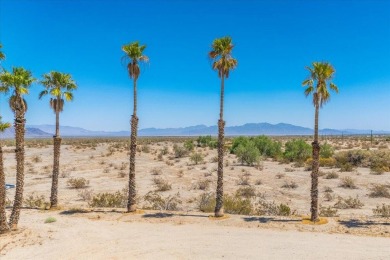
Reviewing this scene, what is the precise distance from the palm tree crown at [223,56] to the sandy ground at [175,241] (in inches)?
335

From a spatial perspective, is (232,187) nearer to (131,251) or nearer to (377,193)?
(377,193)

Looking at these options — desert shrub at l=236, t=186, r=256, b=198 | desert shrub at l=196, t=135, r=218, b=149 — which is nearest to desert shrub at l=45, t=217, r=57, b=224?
desert shrub at l=236, t=186, r=256, b=198

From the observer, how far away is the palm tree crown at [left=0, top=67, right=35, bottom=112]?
55.8 ft

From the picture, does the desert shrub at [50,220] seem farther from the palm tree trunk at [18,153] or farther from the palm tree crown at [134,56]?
the palm tree crown at [134,56]

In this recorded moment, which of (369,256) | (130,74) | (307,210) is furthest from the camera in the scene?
(307,210)

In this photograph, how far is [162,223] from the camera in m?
19.5

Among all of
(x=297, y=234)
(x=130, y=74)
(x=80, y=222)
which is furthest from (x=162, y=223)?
(x=130, y=74)

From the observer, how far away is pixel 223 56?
2025 cm

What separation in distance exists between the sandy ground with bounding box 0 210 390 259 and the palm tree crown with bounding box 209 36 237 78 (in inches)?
335

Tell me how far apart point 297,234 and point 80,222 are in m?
11.6

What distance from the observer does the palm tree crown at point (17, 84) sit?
1700 cm

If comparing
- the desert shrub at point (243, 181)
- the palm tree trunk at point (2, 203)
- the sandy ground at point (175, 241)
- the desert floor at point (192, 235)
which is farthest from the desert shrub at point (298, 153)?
the palm tree trunk at point (2, 203)

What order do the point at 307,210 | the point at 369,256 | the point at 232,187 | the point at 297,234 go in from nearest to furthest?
the point at 369,256 < the point at 297,234 < the point at 307,210 < the point at 232,187

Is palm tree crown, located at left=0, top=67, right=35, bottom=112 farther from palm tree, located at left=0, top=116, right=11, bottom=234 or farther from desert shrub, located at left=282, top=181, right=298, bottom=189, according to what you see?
desert shrub, located at left=282, top=181, right=298, bottom=189
